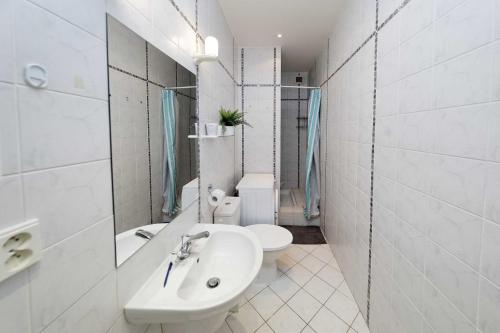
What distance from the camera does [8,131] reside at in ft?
1.56

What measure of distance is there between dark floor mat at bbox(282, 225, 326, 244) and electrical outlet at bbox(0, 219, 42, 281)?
272 cm

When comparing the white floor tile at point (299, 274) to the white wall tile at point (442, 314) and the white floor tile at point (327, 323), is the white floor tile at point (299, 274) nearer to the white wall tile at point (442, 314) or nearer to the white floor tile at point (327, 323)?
the white floor tile at point (327, 323)

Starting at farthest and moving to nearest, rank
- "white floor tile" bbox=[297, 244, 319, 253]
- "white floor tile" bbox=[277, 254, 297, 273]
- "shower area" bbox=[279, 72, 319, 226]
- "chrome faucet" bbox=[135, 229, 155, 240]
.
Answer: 1. "shower area" bbox=[279, 72, 319, 226]
2. "white floor tile" bbox=[297, 244, 319, 253]
3. "white floor tile" bbox=[277, 254, 297, 273]
4. "chrome faucet" bbox=[135, 229, 155, 240]

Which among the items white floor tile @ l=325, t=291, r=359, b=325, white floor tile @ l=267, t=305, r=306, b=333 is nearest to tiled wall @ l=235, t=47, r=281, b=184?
white floor tile @ l=325, t=291, r=359, b=325

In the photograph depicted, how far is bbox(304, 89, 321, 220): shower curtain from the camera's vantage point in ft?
10.5

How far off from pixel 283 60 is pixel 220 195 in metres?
2.86

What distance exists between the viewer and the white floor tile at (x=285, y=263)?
2338 mm

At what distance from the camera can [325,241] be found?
292 centimetres

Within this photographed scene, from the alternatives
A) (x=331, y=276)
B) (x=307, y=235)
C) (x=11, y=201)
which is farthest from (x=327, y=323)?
(x=11, y=201)

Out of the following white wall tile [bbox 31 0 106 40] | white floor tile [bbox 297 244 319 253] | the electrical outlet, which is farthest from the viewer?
white floor tile [bbox 297 244 319 253]

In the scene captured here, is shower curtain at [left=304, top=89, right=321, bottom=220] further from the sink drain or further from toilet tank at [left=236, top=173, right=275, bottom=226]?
the sink drain

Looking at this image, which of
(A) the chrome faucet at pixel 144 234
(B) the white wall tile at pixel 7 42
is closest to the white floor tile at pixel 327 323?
(A) the chrome faucet at pixel 144 234

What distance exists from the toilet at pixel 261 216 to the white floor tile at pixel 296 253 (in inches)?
15.5

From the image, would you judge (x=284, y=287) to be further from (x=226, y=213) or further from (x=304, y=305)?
(x=226, y=213)
